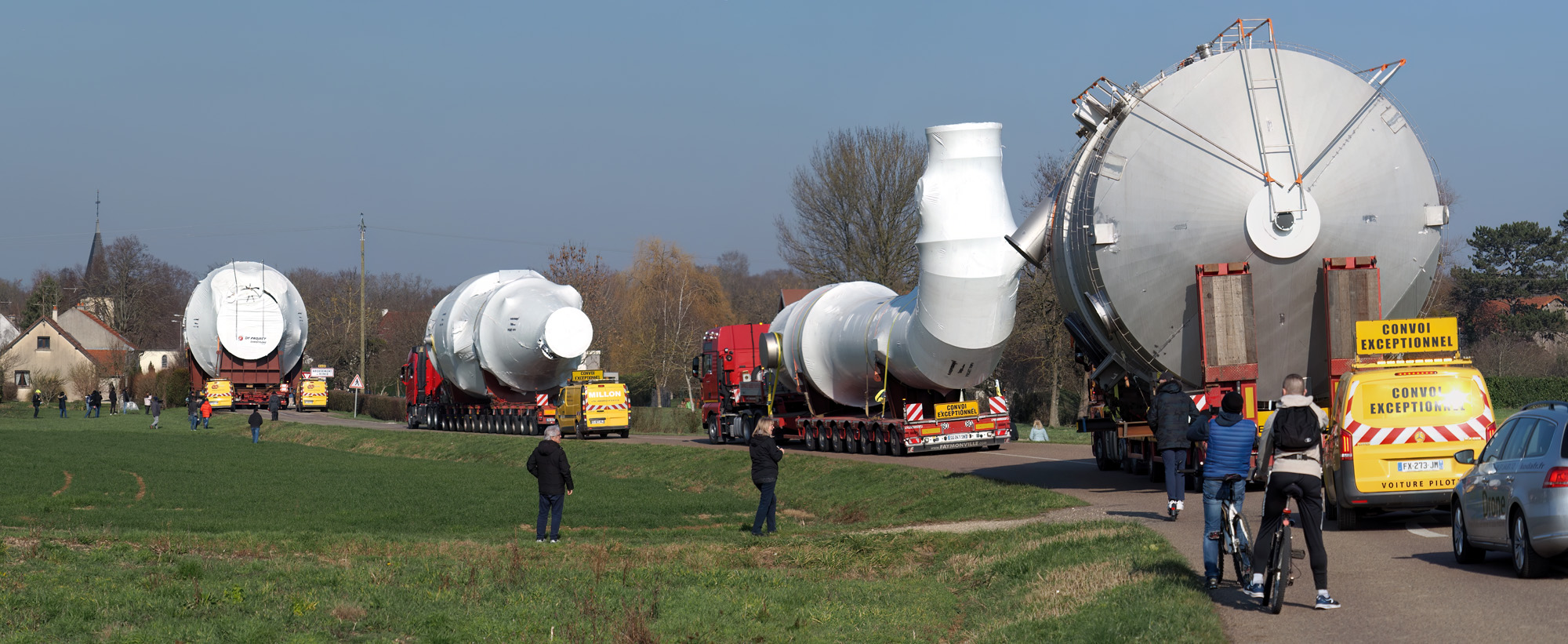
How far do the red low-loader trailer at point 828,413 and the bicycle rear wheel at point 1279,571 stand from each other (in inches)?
875

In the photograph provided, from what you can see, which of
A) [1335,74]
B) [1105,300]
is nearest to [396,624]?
[1105,300]

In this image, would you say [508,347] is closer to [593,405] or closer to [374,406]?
[593,405]

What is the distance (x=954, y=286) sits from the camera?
26984mm

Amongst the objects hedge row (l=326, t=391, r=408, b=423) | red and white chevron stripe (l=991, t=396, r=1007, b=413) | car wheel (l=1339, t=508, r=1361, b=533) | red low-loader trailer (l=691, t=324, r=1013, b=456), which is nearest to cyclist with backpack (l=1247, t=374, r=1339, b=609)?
car wheel (l=1339, t=508, r=1361, b=533)

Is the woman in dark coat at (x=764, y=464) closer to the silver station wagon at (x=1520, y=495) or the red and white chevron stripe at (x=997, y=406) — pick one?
the silver station wagon at (x=1520, y=495)

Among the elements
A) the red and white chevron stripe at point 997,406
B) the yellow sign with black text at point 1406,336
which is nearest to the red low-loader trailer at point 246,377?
the red and white chevron stripe at point 997,406

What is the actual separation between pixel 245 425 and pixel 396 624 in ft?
181

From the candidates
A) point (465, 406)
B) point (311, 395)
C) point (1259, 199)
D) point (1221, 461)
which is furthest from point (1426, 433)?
point (311, 395)

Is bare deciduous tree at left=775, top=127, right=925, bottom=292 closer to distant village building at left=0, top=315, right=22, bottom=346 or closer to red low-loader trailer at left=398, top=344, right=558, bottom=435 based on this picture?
red low-loader trailer at left=398, top=344, right=558, bottom=435

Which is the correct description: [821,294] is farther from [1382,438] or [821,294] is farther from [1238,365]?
[1382,438]

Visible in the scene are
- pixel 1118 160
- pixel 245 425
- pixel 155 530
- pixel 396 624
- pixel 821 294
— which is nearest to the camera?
pixel 396 624

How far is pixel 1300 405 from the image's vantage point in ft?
32.4

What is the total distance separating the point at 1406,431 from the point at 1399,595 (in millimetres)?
4341

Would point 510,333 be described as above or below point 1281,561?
above
